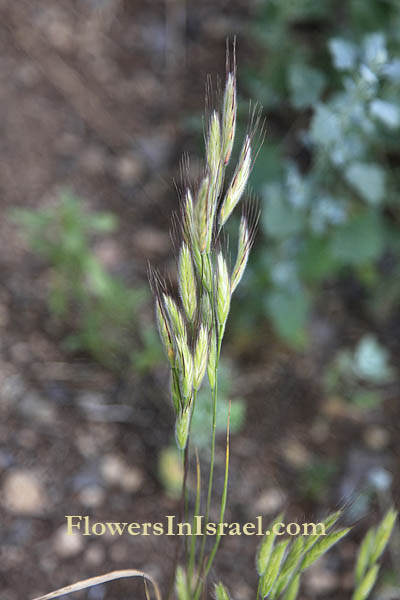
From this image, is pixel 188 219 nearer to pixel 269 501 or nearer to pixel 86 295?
pixel 86 295

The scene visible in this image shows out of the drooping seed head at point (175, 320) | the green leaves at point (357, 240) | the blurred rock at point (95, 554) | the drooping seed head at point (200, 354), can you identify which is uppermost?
the green leaves at point (357, 240)

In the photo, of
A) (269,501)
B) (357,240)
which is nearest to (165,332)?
(269,501)

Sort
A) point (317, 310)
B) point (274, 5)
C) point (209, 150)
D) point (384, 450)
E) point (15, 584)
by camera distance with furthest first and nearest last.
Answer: point (317, 310) < point (274, 5) < point (384, 450) < point (15, 584) < point (209, 150)

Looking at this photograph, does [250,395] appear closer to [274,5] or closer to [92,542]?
[92,542]

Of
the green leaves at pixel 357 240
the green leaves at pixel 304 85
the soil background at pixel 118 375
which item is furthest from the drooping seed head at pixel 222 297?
the green leaves at pixel 357 240

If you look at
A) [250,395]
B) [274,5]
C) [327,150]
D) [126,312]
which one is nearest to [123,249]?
[126,312]

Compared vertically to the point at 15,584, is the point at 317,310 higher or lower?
higher

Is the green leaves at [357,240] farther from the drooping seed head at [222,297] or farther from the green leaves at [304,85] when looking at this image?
the drooping seed head at [222,297]
